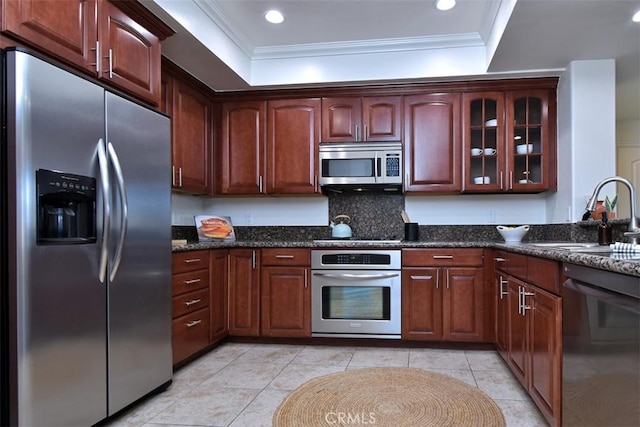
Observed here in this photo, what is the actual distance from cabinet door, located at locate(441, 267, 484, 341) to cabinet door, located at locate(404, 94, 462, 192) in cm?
77

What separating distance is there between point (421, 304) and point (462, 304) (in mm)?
322

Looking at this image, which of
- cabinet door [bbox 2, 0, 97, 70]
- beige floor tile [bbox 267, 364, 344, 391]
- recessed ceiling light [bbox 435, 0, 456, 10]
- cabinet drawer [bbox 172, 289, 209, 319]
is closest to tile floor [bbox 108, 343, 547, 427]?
beige floor tile [bbox 267, 364, 344, 391]

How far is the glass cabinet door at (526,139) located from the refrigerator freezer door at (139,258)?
9.27 feet

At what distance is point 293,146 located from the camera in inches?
166

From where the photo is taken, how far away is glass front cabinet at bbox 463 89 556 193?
3912 millimetres

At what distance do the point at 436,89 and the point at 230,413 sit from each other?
3.05 meters

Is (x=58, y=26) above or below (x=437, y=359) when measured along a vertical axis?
above

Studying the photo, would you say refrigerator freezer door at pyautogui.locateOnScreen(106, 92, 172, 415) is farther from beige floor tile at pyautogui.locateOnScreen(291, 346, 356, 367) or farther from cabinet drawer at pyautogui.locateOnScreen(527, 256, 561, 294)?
cabinet drawer at pyautogui.locateOnScreen(527, 256, 561, 294)

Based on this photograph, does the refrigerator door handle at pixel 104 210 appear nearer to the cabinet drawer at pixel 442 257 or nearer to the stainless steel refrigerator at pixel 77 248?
the stainless steel refrigerator at pixel 77 248

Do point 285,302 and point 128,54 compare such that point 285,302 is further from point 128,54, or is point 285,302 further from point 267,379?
point 128,54

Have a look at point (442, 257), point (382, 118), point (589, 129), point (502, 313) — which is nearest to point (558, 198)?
point (589, 129)

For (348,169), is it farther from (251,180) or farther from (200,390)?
(200,390)

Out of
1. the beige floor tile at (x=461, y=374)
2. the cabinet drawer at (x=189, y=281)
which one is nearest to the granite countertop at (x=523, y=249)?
the cabinet drawer at (x=189, y=281)

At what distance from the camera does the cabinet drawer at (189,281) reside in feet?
10.1
